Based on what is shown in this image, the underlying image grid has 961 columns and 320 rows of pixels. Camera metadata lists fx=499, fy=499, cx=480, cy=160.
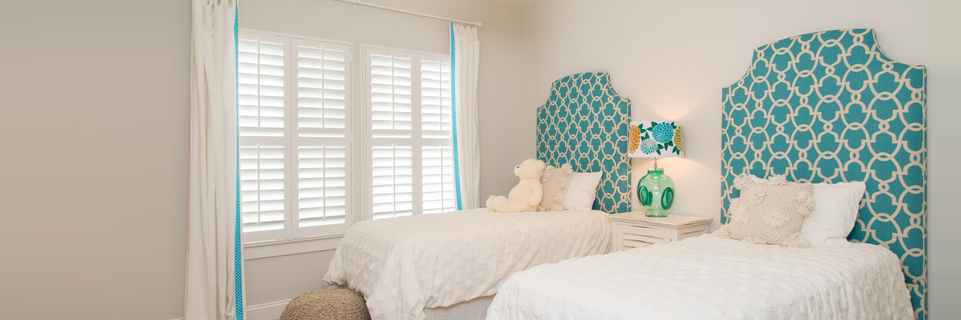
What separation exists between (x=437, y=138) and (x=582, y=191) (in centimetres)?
121

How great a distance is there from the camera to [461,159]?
403 centimetres

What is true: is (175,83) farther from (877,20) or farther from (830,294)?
(877,20)

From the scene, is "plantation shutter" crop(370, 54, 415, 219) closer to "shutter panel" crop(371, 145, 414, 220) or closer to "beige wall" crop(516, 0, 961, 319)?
"shutter panel" crop(371, 145, 414, 220)

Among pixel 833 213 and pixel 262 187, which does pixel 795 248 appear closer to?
pixel 833 213

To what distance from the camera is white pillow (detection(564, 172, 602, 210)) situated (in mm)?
3486

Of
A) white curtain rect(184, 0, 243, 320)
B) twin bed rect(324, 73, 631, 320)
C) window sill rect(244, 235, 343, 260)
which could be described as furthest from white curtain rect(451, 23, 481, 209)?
white curtain rect(184, 0, 243, 320)

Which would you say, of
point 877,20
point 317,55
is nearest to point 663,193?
point 877,20

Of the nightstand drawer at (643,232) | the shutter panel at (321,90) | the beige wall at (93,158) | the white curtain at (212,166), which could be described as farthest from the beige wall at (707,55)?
the beige wall at (93,158)

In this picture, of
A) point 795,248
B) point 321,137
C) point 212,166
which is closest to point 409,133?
point 321,137

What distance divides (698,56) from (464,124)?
1799 mm

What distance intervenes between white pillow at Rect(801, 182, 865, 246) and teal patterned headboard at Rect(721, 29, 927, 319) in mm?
69

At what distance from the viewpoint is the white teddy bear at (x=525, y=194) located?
11.1 ft

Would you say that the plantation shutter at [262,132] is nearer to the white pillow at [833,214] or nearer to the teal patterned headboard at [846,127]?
the teal patterned headboard at [846,127]

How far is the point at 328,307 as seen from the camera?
2633 millimetres
